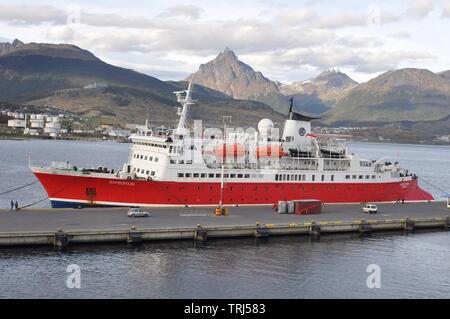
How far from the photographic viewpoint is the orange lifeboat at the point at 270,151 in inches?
2242

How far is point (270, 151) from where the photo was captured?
57.4m

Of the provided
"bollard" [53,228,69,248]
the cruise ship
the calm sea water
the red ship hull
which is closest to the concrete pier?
"bollard" [53,228,69,248]

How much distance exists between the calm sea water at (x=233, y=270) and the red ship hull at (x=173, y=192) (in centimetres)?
965

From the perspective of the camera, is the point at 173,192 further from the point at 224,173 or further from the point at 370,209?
the point at 370,209

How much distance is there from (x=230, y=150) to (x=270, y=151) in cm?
451

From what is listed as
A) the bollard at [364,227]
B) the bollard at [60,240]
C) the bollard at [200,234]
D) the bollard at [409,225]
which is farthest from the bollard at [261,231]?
the bollard at [409,225]

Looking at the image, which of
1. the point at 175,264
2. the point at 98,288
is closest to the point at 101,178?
the point at 175,264

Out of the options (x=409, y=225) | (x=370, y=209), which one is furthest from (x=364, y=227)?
(x=370, y=209)

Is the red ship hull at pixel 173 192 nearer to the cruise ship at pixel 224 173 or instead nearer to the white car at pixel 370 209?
the cruise ship at pixel 224 173

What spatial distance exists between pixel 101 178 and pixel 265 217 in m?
14.0

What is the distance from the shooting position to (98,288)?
107ft

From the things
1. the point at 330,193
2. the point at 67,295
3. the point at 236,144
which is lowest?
the point at 67,295

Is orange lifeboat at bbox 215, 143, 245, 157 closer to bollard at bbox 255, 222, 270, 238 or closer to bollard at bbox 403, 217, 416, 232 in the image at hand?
bollard at bbox 255, 222, 270, 238
